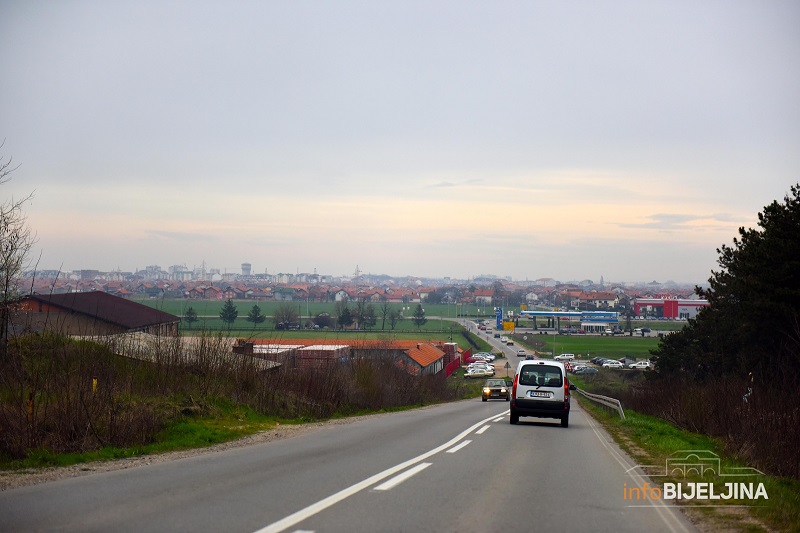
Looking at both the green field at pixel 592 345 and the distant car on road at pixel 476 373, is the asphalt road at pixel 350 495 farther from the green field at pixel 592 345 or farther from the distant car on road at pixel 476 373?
the green field at pixel 592 345

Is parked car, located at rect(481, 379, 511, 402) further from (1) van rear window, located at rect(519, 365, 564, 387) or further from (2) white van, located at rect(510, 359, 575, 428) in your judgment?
(1) van rear window, located at rect(519, 365, 564, 387)

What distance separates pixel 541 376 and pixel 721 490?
11569 millimetres

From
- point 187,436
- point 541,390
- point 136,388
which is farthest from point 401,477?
point 541,390

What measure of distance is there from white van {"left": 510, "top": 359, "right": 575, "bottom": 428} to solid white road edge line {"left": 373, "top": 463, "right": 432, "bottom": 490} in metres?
10.4

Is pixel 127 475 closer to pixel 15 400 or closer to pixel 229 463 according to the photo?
pixel 229 463

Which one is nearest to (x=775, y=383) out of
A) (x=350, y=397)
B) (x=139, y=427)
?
(x=350, y=397)

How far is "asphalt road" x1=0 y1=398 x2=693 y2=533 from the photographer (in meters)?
7.73

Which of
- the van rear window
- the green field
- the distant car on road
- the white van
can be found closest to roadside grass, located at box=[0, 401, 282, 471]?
the white van

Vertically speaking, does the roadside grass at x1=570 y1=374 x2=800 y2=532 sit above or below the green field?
above

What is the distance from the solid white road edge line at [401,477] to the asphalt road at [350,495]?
0.05ft

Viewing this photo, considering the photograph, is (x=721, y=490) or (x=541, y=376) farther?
(x=541, y=376)

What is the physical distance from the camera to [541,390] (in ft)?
73.0

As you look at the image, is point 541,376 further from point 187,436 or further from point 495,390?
point 495,390

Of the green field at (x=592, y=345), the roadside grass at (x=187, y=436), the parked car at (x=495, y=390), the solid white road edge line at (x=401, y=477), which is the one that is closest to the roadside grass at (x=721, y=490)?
the solid white road edge line at (x=401, y=477)
